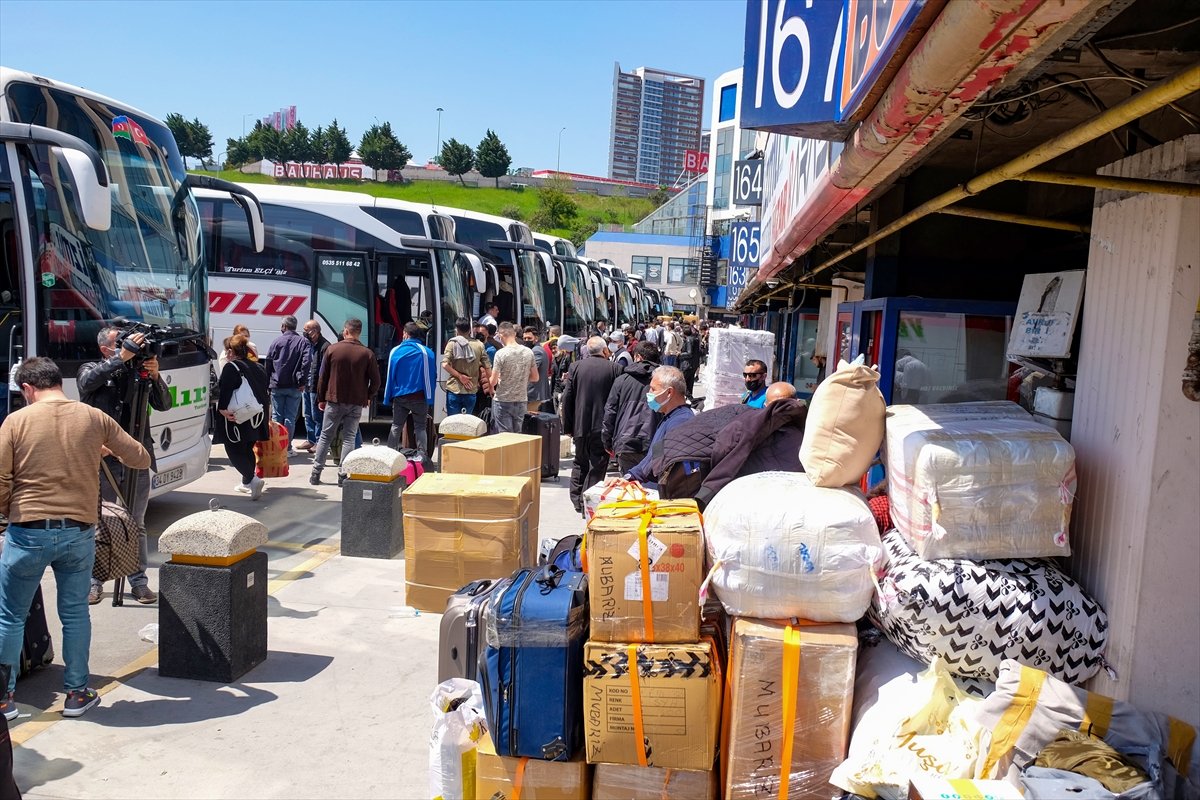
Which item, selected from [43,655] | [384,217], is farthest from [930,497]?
[384,217]

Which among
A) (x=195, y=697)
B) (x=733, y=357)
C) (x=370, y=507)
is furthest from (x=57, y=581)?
(x=733, y=357)

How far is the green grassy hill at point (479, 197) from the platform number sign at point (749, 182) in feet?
248

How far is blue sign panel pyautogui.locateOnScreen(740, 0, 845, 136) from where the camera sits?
365 cm

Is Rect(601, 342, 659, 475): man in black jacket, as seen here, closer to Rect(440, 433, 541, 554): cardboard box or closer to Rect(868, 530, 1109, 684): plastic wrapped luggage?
Rect(440, 433, 541, 554): cardboard box

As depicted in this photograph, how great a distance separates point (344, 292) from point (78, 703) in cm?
974

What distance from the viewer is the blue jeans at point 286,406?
11.6m

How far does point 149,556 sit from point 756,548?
591cm

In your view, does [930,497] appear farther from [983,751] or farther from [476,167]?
[476,167]

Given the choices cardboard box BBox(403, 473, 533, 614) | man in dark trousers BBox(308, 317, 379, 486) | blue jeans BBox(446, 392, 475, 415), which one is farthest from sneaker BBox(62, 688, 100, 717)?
blue jeans BBox(446, 392, 475, 415)

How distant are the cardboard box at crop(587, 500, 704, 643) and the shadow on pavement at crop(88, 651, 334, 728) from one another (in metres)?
2.43

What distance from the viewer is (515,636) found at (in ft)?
11.7

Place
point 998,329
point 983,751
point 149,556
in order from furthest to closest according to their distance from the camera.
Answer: point 149,556, point 998,329, point 983,751

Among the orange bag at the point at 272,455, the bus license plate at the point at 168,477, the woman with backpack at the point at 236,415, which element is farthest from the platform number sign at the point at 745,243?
the bus license plate at the point at 168,477

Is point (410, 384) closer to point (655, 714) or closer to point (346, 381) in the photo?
point (346, 381)
